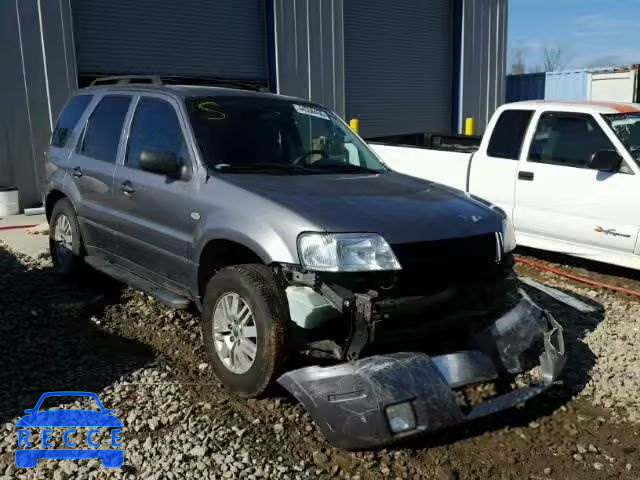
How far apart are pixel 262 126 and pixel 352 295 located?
1.79 m

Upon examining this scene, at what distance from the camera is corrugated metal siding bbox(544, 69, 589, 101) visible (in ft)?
68.6

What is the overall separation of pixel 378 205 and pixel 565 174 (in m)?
3.54

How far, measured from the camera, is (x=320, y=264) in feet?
11.1

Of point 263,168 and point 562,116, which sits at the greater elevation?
point 562,116

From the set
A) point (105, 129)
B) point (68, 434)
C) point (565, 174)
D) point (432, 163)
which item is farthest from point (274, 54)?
point (68, 434)

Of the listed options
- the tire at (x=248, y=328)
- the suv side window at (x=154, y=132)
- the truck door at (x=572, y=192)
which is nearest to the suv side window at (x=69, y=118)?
the suv side window at (x=154, y=132)

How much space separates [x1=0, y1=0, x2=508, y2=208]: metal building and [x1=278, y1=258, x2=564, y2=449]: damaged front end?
8.26 meters

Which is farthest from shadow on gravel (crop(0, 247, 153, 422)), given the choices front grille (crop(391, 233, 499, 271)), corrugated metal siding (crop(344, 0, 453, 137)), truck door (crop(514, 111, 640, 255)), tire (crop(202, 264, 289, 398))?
corrugated metal siding (crop(344, 0, 453, 137))

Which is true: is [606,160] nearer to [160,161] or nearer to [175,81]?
[175,81]

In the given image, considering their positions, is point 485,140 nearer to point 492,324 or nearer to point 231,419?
point 492,324

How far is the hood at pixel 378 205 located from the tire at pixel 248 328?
1.53 feet

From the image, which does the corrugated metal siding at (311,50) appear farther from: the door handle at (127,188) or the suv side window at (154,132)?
the door handle at (127,188)

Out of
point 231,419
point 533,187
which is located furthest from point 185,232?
point 533,187

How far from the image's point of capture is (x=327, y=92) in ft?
45.2
